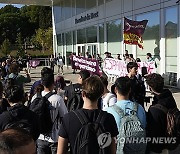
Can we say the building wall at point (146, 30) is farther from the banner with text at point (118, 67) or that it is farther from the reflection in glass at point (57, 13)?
the reflection in glass at point (57, 13)

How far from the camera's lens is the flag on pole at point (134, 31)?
14.0 metres

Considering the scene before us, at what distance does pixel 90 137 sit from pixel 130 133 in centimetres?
74

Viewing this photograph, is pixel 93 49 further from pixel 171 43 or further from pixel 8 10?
pixel 8 10

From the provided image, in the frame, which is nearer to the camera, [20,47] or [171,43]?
[171,43]

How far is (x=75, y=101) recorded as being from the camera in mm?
4449

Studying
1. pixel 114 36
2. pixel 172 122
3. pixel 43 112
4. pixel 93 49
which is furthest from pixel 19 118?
pixel 93 49

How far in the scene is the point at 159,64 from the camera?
→ 15.4 metres

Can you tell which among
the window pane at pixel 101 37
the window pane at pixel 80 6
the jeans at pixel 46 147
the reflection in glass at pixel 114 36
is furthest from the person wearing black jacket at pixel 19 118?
the window pane at pixel 80 6

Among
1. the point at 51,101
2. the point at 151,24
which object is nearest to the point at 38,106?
the point at 51,101

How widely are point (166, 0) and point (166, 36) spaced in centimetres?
176

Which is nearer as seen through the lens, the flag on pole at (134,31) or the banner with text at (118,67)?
the banner with text at (118,67)

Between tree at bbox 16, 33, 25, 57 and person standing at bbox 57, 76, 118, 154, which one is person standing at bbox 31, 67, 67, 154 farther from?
tree at bbox 16, 33, 25, 57

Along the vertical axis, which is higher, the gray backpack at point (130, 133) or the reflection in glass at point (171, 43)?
the reflection in glass at point (171, 43)

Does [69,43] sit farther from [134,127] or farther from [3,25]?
[3,25]
